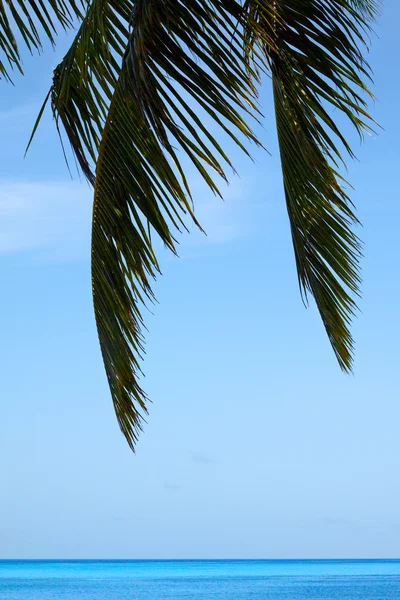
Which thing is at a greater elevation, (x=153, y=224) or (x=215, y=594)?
(x=153, y=224)

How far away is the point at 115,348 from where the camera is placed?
2.45 metres

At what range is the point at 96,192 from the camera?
2545 mm

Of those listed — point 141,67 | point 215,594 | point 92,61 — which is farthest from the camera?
point 215,594

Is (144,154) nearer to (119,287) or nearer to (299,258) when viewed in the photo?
(119,287)

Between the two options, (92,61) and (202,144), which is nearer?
(202,144)

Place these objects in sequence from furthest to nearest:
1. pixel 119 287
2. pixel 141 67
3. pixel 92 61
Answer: pixel 92 61 → pixel 119 287 → pixel 141 67

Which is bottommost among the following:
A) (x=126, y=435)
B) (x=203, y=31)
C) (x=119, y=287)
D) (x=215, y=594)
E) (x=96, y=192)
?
(x=215, y=594)

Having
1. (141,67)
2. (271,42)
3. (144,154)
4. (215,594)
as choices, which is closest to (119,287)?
(144,154)

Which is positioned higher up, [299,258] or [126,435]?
[299,258]

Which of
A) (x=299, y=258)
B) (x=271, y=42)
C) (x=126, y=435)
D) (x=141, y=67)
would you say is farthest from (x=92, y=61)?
(x=126, y=435)

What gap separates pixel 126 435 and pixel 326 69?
1.21 metres

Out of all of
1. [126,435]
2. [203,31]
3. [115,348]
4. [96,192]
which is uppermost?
[203,31]

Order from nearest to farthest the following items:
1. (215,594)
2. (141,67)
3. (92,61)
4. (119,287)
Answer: (141,67)
(119,287)
(92,61)
(215,594)

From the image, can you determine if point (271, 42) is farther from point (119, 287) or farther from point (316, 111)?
point (119, 287)
